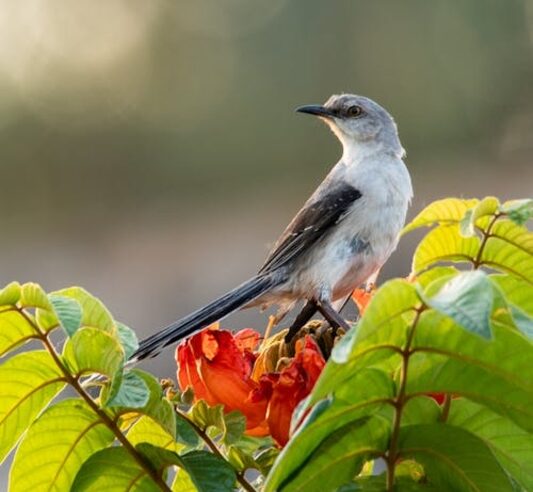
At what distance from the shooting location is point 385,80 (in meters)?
10.2

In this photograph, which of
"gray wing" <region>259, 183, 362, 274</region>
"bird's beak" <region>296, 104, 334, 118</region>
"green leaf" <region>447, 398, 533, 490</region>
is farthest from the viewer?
"bird's beak" <region>296, 104, 334, 118</region>

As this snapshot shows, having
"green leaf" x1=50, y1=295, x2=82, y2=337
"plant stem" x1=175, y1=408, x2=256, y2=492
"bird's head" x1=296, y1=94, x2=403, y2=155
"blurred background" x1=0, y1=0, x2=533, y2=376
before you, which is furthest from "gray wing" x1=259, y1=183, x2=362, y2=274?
"blurred background" x1=0, y1=0, x2=533, y2=376

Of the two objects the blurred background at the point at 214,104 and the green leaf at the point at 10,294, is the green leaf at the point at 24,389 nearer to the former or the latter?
the green leaf at the point at 10,294

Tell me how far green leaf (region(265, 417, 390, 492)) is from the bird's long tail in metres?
0.49

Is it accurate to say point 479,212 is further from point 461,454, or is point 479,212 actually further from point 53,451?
point 53,451

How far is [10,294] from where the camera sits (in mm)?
1131

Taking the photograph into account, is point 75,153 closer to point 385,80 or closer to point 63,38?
point 63,38

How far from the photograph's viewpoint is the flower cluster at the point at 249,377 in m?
1.19

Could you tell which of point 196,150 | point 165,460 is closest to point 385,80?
point 196,150

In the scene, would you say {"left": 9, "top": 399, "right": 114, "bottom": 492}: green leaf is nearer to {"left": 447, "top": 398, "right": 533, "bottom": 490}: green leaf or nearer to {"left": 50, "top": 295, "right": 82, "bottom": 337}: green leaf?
{"left": 50, "top": 295, "right": 82, "bottom": 337}: green leaf

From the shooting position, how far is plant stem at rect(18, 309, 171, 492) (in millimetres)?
1177

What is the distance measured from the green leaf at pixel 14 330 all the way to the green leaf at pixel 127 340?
0.24ft

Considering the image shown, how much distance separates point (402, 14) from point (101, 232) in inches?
143

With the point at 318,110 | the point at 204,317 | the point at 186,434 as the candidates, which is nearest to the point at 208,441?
the point at 186,434
